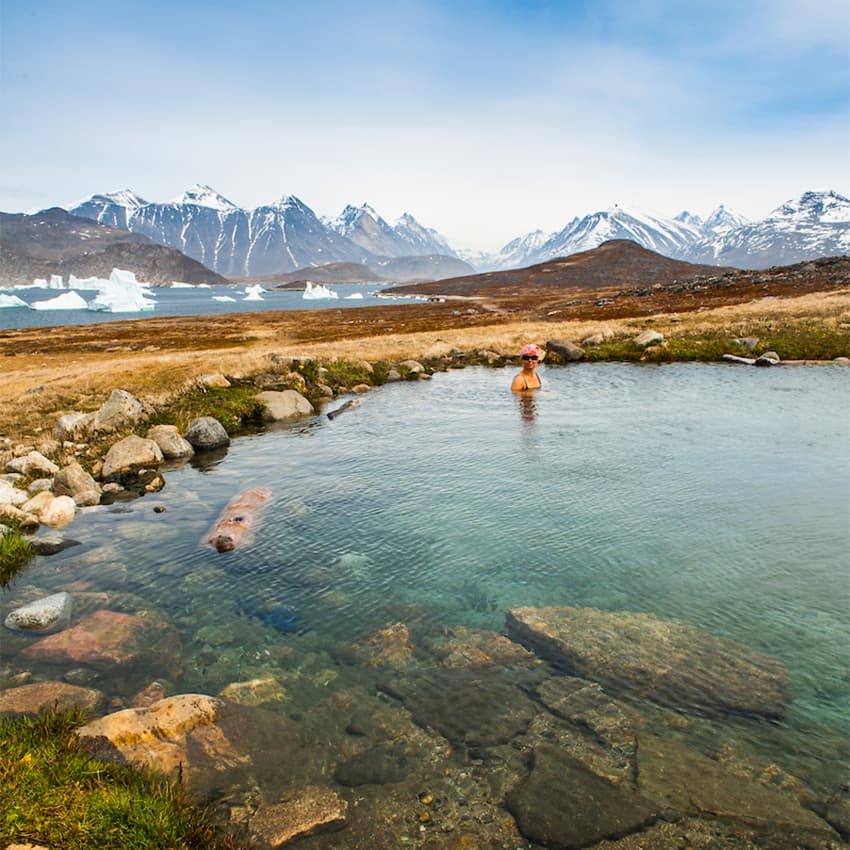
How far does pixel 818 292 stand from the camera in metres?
83.8

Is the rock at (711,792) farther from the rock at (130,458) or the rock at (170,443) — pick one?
the rock at (170,443)

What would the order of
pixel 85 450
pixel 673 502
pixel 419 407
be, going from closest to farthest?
pixel 673 502 < pixel 85 450 < pixel 419 407

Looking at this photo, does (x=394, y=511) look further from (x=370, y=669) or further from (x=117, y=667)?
(x=117, y=667)

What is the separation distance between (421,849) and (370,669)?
4.34 metres

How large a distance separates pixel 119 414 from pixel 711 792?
2995cm

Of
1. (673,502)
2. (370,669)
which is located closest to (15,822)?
(370,669)

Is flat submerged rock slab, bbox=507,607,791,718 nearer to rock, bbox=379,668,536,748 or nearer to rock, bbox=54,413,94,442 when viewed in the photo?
rock, bbox=379,668,536,748

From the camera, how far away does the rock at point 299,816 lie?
8.09m

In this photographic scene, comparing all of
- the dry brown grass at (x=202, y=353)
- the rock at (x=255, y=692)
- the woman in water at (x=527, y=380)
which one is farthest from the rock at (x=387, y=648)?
the woman in water at (x=527, y=380)

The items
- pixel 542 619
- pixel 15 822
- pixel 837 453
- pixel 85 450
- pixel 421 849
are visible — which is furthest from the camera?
pixel 85 450

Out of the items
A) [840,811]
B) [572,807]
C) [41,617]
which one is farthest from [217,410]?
[840,811]

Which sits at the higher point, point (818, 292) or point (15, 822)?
point (818, 292)

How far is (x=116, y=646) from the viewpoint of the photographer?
1270 centimetres

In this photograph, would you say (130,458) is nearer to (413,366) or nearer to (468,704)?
(468,704)
